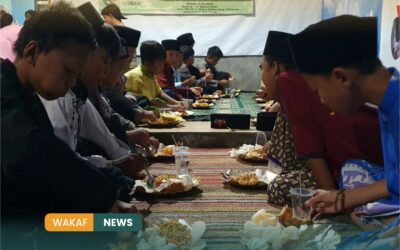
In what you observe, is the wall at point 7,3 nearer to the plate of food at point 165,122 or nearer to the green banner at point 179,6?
the green banner at point 179,6

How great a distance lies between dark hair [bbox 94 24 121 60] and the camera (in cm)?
91

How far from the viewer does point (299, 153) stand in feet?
3.00

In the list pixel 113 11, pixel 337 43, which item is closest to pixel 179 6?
pixel 113 11

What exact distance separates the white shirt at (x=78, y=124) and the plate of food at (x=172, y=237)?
20 centimetres

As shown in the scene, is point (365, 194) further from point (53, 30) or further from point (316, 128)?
point (53, 30)

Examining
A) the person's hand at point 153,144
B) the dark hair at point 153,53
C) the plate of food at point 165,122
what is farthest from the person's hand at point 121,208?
the dark hair at point 153,53

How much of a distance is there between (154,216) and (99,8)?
427mm

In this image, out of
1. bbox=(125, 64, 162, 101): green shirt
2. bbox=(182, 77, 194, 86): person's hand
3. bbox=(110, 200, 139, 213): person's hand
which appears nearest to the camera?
bbox=(110, 200, 139, 213): person's hand

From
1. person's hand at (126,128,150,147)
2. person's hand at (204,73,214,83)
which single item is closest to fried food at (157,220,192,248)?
person's hand at (126,128,150,147)

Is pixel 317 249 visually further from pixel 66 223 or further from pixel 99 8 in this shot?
pixel 99 8

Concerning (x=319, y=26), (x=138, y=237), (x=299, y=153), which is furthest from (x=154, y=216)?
→ (x=319, y=26)

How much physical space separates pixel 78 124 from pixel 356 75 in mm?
548

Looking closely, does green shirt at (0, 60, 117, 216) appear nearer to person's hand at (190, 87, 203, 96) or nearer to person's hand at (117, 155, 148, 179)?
person's hand at (117, 155, 148, 179)

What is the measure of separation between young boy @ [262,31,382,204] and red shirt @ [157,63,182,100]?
5.67 ft
